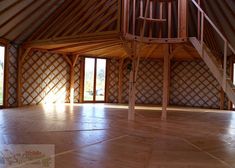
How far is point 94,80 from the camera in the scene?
10.5 metres

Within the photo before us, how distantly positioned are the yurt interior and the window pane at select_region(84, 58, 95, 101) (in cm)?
4

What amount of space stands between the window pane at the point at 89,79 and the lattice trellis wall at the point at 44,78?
2.61 feet

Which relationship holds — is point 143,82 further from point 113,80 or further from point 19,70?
point 19,70

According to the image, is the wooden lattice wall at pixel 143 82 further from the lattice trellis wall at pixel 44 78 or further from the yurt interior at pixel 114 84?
the lattice trellis wall at pixel 44 78

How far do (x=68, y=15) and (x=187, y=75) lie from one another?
566cm

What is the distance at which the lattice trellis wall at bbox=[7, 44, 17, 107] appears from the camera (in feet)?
26.1

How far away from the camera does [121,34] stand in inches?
228

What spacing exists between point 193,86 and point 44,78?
19.2 ft

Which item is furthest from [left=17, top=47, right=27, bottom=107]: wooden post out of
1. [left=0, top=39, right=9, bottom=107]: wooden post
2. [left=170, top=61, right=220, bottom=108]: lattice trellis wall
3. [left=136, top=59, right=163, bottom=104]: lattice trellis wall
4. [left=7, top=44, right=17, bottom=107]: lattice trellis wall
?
[left=170, top=61, right=220, bottom=108]: lattice trellis wall

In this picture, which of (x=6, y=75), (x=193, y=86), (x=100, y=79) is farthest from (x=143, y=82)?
(x=6, y=75)

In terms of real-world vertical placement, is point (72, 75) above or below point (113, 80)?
above

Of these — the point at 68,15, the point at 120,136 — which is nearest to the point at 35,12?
the point at 68,15

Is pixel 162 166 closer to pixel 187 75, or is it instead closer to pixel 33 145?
pixel 33 145

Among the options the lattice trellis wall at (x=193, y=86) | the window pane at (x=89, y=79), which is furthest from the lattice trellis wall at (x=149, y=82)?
the window pane at (x=89, y=79)
